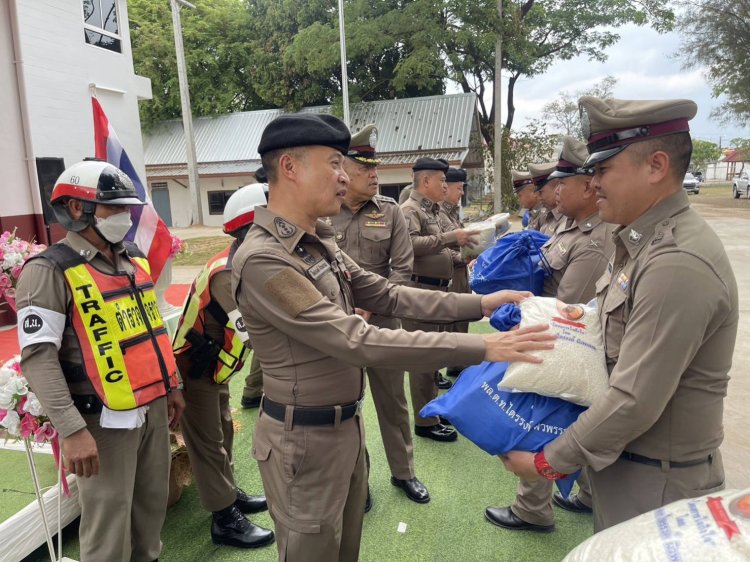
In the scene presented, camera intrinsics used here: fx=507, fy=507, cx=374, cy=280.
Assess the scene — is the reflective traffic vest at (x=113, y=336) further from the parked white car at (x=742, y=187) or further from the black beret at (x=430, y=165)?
the parked white car at (x=742, y=187)

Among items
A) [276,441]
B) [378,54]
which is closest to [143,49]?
[378,54]

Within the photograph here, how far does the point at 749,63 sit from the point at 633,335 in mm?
28559

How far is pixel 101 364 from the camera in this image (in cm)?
202

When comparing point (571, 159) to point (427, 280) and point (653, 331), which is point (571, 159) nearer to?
point (653, 331)

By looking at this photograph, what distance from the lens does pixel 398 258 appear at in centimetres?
350

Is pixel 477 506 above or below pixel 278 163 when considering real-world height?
below

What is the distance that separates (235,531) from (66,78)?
821 centimetres

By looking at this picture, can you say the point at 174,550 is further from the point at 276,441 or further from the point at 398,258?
the point at 398,258

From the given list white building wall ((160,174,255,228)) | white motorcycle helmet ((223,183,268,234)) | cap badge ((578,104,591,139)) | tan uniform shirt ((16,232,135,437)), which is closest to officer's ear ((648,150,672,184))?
cap badge ((578,104,591,139))

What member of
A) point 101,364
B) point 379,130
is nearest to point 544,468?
point 101,364

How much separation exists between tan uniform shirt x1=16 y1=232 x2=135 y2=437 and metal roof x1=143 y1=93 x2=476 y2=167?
696 inches

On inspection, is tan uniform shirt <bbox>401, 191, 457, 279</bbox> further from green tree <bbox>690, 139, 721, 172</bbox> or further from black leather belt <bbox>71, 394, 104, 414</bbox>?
green tree <bbox>690, 139, 721, 172</bbox>

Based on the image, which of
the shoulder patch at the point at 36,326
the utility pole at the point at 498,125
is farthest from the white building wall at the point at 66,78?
the utility pole at the point at 498,125

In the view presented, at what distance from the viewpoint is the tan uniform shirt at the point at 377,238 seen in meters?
3.50
